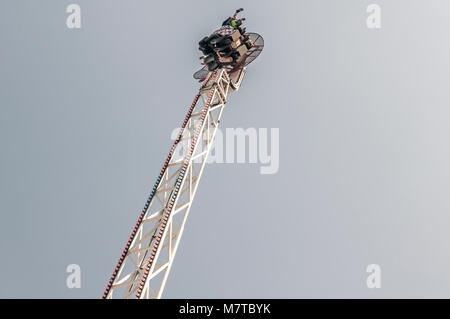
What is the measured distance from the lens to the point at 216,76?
14.9 m

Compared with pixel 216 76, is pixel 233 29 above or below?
above

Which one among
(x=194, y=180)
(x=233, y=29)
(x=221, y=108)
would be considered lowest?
(x=194, y=180)

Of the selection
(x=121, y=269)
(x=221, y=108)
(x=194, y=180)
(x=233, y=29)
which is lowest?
(x=121, y=269)

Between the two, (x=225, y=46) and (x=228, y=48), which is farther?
(x=228, y=48)

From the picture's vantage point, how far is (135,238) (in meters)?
10.7

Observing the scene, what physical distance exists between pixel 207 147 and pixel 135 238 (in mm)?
4654

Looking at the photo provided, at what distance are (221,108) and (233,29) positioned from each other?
416 cm
